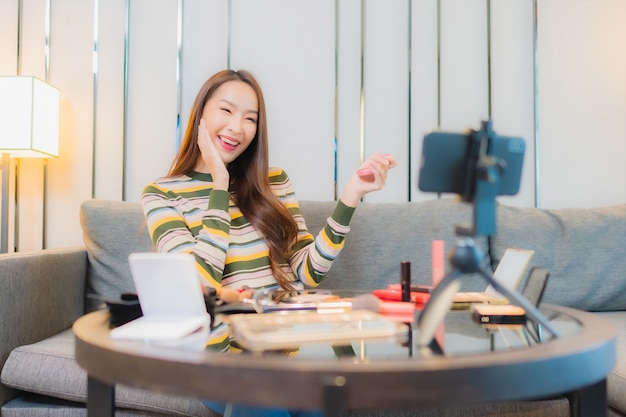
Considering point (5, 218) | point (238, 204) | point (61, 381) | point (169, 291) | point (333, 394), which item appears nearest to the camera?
point (333, 394)

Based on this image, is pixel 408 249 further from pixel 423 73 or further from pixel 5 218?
pixel 5 218

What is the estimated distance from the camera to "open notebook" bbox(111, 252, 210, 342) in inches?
29.3

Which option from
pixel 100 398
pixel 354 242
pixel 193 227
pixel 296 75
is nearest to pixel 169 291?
pixel 100 398

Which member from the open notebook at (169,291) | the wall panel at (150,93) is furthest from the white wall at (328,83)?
the open notebook at (169,291)

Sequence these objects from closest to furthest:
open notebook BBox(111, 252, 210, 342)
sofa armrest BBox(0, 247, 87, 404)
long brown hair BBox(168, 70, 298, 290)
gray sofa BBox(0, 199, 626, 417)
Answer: open notebook BBox(111, 252, 210, 342) < sofa armrest BBox(0, 247, 87, 404) < long brown hair BBox(168, 70, 298, 290) < gray sofa BBox(0, 199, 626, 417)

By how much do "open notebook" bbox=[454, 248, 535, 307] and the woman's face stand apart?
0.77 meters

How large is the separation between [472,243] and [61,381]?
1092 mm

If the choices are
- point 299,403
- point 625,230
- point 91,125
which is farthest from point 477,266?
point 91,125

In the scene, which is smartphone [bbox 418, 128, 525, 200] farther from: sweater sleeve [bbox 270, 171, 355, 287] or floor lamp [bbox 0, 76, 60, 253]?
floor lamp [bbox 0, 76, 60, 253]

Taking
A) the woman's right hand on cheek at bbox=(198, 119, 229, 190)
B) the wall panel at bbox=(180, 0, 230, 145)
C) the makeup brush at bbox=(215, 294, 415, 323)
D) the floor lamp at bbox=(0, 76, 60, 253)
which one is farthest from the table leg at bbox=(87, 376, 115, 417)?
the wall panel at bbox=(180, 0, 230, 145)

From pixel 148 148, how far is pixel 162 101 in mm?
194

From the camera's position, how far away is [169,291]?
77cm

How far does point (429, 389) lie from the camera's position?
19.9 inches

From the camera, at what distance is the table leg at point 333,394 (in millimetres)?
489
